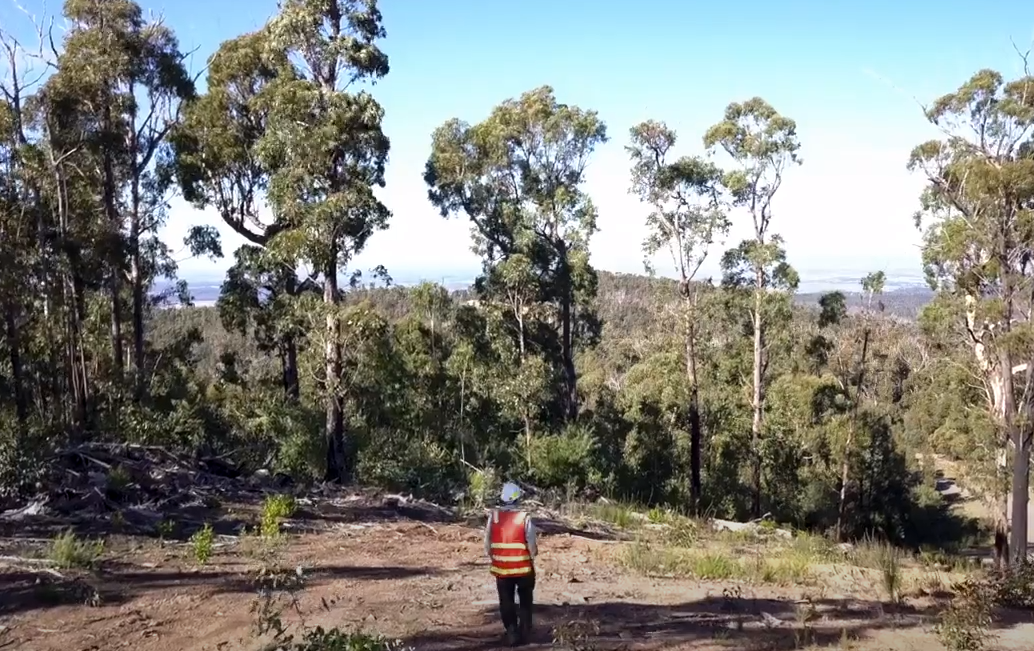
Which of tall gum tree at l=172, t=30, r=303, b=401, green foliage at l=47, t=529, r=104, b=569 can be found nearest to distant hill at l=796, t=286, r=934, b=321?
tall gum tree at l=172, t=30, r=303, b=401

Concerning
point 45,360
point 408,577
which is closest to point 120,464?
point 408,577

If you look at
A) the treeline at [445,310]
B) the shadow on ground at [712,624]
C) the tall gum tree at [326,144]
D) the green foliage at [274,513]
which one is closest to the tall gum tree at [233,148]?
the treeline at [445,310]

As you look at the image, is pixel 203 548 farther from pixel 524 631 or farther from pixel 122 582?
pixel 524 631

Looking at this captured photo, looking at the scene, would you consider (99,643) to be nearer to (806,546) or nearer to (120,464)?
(120,464)

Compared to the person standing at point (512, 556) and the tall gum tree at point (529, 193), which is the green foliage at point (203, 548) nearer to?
the person standing at point (512, 556)

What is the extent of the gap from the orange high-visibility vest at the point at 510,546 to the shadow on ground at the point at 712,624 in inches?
21.0

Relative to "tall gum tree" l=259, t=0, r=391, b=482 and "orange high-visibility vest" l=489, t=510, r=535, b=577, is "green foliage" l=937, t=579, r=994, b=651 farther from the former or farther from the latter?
"tall gum tree" l=259, t=0, r=391, b=482

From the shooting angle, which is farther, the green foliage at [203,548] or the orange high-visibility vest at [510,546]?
the green foliage at [203,548]

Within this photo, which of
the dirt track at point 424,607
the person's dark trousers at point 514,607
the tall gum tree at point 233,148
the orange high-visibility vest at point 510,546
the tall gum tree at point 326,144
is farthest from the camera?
the tall gum tree at point 233,148

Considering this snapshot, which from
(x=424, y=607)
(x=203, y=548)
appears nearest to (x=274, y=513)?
(x=203, y=548)

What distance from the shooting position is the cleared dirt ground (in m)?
7.33

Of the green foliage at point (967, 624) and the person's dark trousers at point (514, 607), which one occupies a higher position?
the person's dark trousers at point (514, 607)

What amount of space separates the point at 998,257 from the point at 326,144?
40.5ft

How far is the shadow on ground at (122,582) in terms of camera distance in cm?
779
